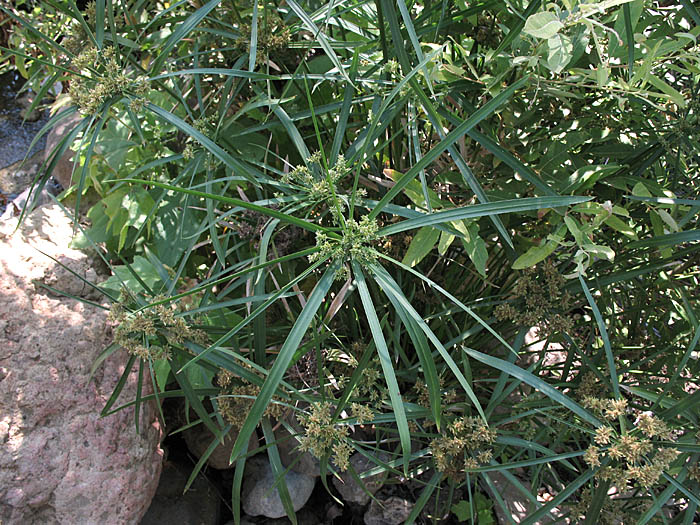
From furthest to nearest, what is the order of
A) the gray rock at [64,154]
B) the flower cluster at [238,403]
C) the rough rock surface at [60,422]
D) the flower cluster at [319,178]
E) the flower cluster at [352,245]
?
1. the gray rock at [64,154]
2. the rough rock surface at [60,422]
3. the flower cluster at [238,403]
4. the flower cluster at [319,178]
5. the flower cluster at [352,245]

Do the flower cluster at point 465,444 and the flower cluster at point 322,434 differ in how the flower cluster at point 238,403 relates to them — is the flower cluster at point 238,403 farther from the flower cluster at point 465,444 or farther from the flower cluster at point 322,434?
the flower cluster at point 465,444

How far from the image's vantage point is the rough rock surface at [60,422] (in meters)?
1.35

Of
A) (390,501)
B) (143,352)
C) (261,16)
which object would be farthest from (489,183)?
(390,501)

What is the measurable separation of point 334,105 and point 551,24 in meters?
0.50

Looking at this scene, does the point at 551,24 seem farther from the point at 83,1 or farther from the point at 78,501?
the point at 83,1

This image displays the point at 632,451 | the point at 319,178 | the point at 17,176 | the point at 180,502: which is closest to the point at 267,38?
the point at 319,178

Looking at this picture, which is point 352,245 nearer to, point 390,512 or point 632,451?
point 632,451

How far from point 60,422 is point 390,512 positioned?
0.96 m

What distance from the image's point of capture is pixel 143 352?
102cm

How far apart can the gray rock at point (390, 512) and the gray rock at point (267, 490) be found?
20cm

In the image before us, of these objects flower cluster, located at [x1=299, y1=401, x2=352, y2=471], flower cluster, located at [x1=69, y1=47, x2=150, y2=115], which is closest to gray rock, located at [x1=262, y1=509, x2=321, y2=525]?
flower cluster, located at [x1=299, y1=401, x2=352, y2=471]

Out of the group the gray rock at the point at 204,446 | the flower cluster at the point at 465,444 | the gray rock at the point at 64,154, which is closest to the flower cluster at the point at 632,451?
the flower cluster at the point at 465,444

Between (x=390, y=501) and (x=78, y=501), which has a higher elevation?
(x=78, y=501)

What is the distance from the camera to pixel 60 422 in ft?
4.62
